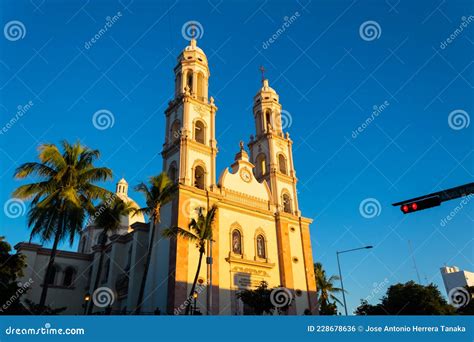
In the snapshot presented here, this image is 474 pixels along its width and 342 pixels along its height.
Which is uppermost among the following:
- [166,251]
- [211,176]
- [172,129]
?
[172,129]

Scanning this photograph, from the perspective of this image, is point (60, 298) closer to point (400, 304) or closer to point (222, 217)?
point (222, 217)

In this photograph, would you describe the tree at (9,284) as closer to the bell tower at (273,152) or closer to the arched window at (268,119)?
the bell tower at (273,152)

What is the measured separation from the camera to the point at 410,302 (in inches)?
1113

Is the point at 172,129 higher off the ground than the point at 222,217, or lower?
higher

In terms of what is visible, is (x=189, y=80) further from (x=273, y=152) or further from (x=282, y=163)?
(x=282, y=163)

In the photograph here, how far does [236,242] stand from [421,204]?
70.8ft

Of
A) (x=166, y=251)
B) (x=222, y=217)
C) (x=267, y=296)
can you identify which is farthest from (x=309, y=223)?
(x=166, y=251)

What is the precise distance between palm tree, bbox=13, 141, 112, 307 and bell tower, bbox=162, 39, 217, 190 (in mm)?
11992

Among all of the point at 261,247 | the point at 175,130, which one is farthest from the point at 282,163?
the point at 175,130

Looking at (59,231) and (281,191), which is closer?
(59,231)

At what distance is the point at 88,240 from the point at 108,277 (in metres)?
18.7

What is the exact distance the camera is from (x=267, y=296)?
27.0 m

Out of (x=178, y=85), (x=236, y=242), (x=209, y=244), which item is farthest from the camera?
(x=178, y=85)

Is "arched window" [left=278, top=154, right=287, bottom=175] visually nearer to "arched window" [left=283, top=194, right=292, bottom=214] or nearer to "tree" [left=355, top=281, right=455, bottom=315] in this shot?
"arched window" [left=283, top=194, right=292, bottom=214]
